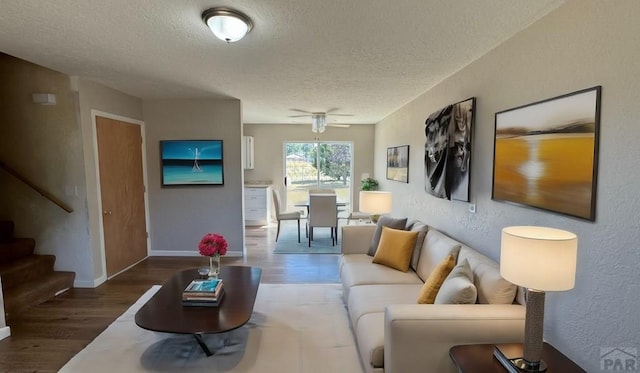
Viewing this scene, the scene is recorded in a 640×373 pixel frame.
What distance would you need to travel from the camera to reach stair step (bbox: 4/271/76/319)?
288cm

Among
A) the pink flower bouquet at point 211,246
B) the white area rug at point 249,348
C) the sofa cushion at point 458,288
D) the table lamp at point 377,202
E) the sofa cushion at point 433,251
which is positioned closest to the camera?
the sofa cushion at point 458,288

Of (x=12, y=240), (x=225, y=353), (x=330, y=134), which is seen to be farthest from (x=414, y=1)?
Answer: (x=330, y=134)

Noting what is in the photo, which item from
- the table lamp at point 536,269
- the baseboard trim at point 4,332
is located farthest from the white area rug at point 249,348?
the table lamp at point 536,269

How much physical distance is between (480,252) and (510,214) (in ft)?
1.62

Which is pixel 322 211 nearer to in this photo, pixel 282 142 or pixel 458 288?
pixel 282 142

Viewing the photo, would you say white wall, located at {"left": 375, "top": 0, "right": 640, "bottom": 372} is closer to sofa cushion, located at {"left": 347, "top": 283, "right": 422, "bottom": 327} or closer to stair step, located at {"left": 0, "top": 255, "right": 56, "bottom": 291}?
sofa cushion, located at {"left": 347, "top": 283, "right": 422, "bottom": 327}

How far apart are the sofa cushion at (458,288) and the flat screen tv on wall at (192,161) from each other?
3580 millimetres

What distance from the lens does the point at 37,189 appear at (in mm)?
3340

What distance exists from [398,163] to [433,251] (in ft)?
8.56

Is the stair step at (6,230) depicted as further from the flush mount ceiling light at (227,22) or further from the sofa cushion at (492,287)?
the sofa cushion at (492,287)

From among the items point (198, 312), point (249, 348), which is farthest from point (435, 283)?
point (198, 312)

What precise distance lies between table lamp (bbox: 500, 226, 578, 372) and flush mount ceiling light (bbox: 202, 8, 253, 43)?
75.9 inches

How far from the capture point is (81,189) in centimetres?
349

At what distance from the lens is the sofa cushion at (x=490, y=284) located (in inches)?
71.6
